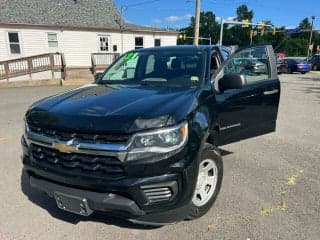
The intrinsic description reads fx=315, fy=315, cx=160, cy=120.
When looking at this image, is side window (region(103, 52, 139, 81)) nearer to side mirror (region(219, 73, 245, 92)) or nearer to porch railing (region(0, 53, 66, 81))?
side mirror (region(219, 73, 245, 92))

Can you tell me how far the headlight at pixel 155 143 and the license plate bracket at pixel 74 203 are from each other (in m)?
0.61

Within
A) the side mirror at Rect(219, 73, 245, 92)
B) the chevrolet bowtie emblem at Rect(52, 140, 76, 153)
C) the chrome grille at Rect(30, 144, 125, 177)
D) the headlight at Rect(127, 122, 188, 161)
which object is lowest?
the chrome grille at Rect(30, 144, 125, 177)

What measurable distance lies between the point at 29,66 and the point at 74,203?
59.5 feet

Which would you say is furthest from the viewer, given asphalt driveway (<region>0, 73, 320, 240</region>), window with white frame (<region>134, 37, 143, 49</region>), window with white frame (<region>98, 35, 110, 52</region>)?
window with white frame (<region>134, 37, 143, 49</region>)

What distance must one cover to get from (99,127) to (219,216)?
5.68ft

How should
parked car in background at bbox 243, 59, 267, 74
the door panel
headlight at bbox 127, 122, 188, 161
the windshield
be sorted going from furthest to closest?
parked car in background at bbox 243, 59, 267, 74
the door panel
the windshield
headlight at bbox 127, 122, 188, 161

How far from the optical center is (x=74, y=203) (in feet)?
9.30

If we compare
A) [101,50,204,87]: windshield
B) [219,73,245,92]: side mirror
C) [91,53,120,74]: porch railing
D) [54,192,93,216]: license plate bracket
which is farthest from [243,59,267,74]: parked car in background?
[91,53,120,74]: porch railing

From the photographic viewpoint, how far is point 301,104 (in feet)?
37.2

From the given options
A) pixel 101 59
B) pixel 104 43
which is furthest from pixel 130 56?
pixel 104 43

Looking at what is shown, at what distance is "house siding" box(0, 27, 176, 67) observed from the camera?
67.5ft

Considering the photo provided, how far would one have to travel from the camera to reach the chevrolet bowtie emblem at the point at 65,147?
9.10 ft

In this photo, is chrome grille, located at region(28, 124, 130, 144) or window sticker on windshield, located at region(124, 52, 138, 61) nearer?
chrome grille, located at region(28, 124, 130, 144)

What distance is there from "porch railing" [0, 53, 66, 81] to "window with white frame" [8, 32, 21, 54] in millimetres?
2347
